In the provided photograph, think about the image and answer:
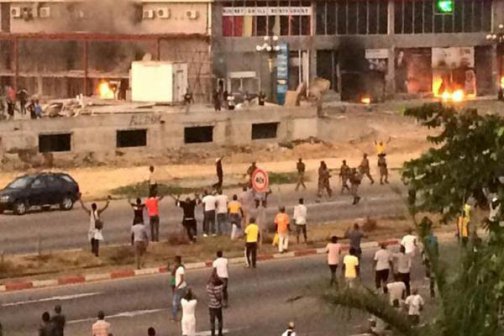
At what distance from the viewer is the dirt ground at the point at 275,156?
53.2m

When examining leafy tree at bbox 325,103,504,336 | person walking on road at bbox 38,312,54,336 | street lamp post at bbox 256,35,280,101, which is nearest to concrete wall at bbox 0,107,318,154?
street lamp post at bbox 256,35,280,101

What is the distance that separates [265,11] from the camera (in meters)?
76.6

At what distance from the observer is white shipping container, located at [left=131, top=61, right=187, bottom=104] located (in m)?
65.8

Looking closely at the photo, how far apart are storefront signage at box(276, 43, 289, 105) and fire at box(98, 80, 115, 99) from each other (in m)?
7.89

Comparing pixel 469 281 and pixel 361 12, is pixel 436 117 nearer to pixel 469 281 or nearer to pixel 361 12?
pixel 469 281

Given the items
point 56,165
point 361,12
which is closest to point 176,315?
point 56,165

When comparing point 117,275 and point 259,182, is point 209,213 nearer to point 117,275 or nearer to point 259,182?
point 259,182

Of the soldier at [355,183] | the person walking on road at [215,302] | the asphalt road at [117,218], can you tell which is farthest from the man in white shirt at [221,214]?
the person walking on road at [215,302]

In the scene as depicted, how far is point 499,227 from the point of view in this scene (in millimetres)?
14508

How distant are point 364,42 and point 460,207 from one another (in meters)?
64.3

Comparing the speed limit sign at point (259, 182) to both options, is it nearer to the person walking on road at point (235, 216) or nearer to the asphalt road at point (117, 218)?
the person walking on road at point (235, 216)

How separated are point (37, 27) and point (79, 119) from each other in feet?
83.1

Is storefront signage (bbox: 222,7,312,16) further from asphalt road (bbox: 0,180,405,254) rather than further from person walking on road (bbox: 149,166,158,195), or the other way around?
asphalt road (bbox: 0,180,405,254)

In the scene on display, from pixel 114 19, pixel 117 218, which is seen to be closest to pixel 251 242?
pixel 117 218
